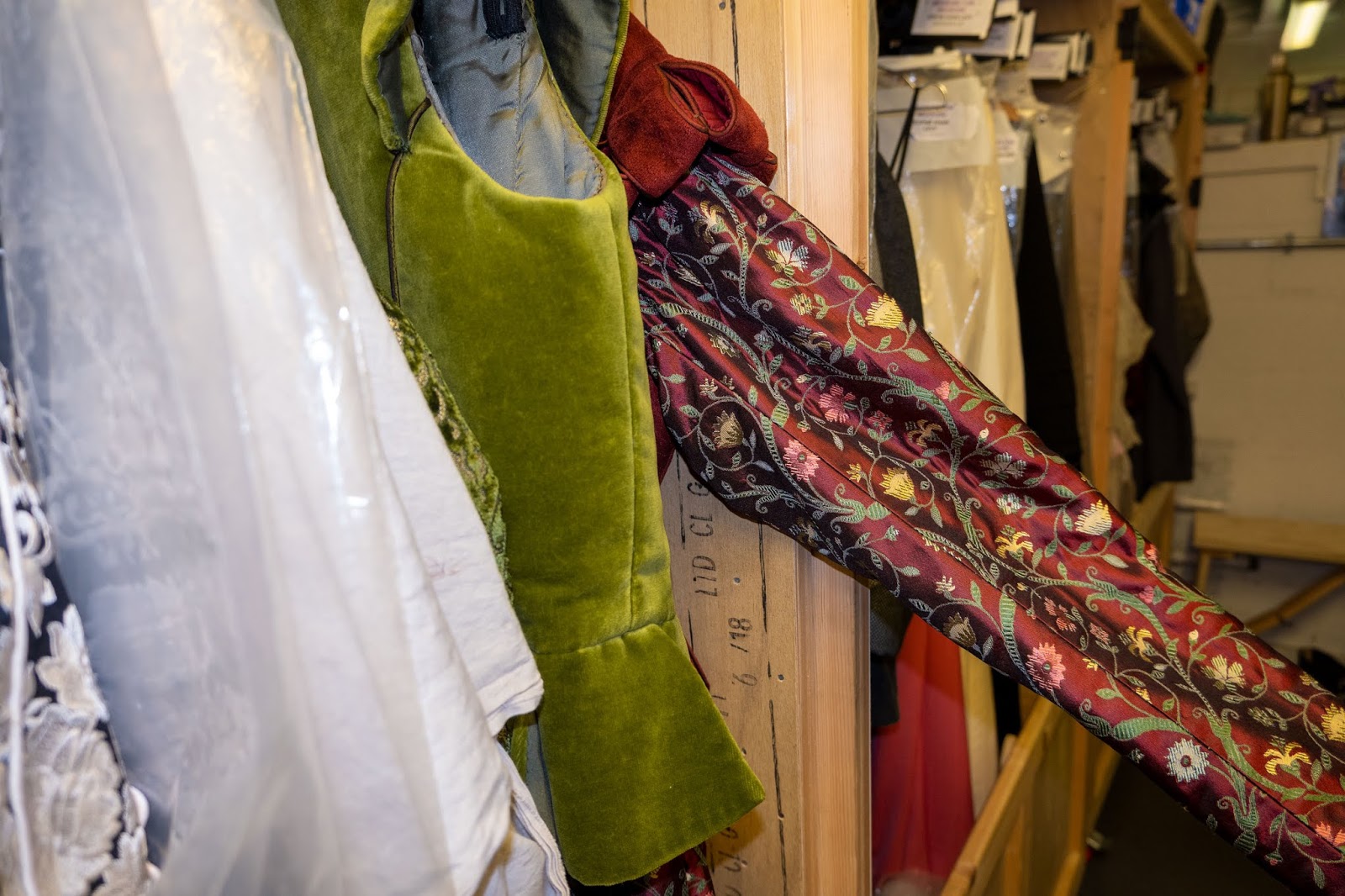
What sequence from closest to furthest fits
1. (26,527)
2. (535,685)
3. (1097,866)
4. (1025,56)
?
(26,527), (535,685), (1025,56), (1097,866)

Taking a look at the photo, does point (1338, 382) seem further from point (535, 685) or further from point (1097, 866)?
point (535, 685)

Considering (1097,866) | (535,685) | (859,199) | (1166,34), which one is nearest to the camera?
(535,685)

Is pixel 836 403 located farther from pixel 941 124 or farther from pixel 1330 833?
pixel 941 124

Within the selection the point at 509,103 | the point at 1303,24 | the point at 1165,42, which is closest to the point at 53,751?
the point at 509,103

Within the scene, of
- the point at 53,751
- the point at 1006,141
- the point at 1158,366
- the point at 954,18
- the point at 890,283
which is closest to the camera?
the point at 53,751

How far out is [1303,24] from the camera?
2.33 metres

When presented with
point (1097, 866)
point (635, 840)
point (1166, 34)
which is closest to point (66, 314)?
point (635, 840)

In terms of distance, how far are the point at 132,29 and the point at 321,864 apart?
0.33 metres

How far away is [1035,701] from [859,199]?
1.04m

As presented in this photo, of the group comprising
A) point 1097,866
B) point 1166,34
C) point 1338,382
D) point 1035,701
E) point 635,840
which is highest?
point 1166,34

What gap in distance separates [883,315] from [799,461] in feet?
0.39

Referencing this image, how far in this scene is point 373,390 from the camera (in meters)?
0.34

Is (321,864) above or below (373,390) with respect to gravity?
below

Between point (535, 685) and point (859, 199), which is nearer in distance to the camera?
point (535, 685)
